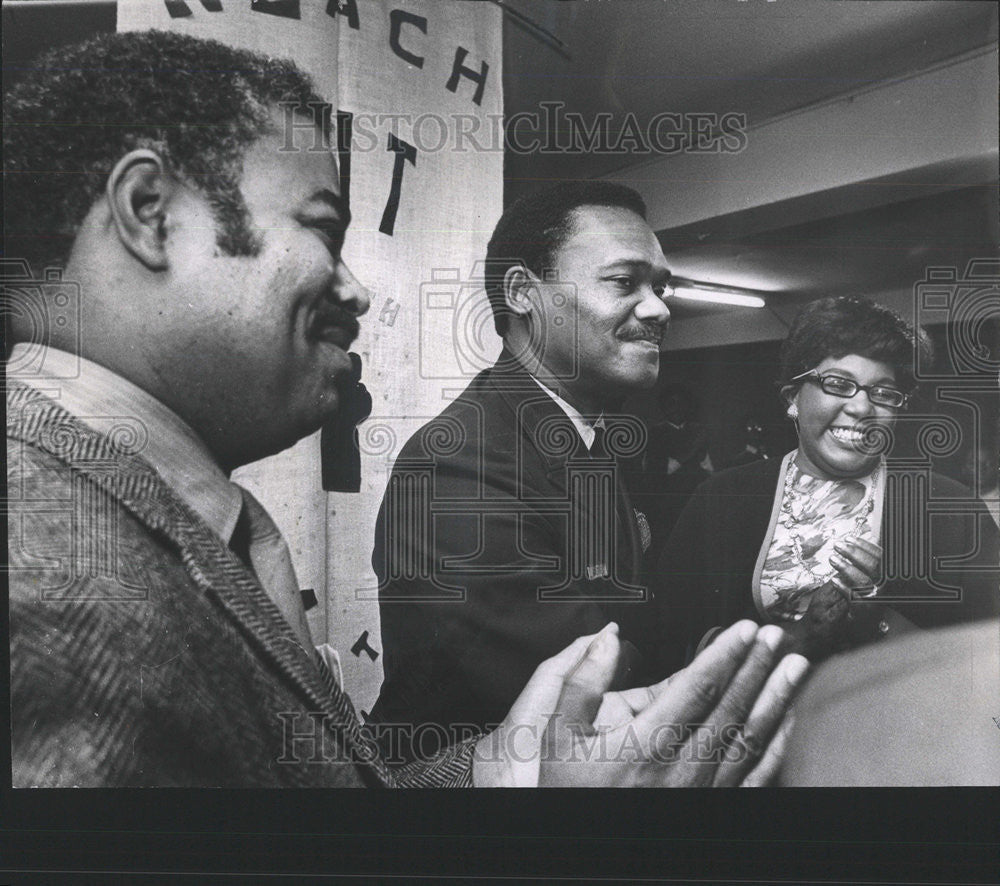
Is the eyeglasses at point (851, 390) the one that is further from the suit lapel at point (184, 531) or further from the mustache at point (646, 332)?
the suit lapel at point (184, 531)

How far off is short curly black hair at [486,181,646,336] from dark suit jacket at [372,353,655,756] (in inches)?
10.6

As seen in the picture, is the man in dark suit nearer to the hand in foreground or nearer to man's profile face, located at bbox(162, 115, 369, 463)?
the hand in foreground

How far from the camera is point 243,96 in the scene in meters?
2.59

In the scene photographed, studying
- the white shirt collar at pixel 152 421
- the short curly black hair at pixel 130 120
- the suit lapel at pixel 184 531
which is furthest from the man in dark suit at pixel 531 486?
the short curly black hair at pixel 130 120

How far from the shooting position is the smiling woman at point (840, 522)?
268 cm

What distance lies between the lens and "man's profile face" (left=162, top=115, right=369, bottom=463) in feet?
8.36

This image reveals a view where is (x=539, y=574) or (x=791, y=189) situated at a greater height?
(x=791, y=189)

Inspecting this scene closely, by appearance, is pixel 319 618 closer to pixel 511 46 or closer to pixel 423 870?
pixel 423 870

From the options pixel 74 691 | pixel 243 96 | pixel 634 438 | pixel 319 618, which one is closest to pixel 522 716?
pixel 319 618

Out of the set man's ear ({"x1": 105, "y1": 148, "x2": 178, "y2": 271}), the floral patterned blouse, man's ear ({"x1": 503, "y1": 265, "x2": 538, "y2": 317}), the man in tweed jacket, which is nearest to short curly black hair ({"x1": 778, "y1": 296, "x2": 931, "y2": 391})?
the floral patterned blouse

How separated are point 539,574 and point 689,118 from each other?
1403mm

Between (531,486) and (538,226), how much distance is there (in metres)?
0.76

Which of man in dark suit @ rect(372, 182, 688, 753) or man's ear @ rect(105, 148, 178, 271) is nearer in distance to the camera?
man's ear @ rect(105, 148, 178, 271)

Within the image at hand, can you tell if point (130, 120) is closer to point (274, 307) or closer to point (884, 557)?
point (274, 307)
